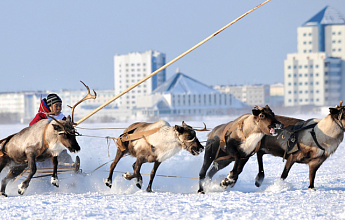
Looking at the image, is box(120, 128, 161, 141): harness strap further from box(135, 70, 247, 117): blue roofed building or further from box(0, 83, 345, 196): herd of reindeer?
box(135, 70, 247, 117): blue roofed building

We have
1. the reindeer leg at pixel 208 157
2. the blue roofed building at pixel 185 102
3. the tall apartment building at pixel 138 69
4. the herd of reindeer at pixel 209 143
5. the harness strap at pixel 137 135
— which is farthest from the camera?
the tall apartment building at pixel 138 69

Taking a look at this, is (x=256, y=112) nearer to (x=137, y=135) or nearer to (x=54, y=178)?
(x=137, y=135)

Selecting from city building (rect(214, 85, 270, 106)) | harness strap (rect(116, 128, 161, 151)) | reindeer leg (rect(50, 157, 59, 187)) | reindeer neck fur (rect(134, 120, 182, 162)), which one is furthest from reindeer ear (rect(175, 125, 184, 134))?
city building (rect(214, 85, 270, 106))

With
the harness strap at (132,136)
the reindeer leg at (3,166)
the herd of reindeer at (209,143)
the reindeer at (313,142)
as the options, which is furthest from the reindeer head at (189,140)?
the reindeer leg at (3,166)

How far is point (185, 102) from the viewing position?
12838 cm

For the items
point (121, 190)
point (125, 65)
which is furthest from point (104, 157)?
point (125, 65)

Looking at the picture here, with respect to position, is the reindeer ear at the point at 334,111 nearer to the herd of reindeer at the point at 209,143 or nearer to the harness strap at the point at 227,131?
the herd of reindeer at the point at 209,143

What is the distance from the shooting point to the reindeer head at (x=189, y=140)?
33.6 ft

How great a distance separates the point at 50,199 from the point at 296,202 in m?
3.19

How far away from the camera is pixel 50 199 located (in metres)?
9.62

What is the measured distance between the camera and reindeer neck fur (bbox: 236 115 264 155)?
1045 cm

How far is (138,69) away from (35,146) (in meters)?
153

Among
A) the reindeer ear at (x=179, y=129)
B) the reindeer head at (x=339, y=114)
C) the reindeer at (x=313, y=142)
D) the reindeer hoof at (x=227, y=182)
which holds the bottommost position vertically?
the reindeer hoof at (x=227, y=182)

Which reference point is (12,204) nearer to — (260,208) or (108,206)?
(108,206)
